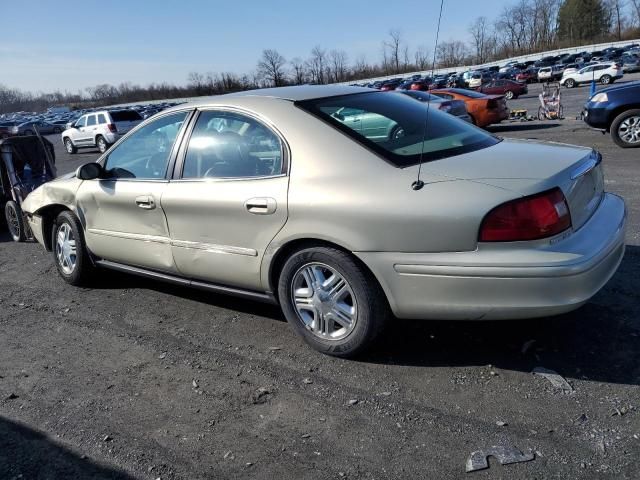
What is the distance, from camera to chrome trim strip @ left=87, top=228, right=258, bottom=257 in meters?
3.56

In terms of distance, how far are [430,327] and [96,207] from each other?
2844 mm

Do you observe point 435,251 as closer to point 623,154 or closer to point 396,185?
point 396,185

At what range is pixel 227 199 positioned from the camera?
3.57m

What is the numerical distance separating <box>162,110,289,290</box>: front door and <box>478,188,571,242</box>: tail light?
3.92 ft

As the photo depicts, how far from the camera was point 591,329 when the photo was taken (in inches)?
135

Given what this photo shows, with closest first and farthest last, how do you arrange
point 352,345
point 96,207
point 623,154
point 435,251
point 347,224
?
point 435,251, point 347,224, point 352,345, point 96,207, point 623,154

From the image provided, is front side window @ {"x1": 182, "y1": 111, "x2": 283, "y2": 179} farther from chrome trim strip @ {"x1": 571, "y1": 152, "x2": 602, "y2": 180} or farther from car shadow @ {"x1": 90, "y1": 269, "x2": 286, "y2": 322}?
chrome trim strip @ {"x1": 571, "y1": 152, "x2": 602, "y2": 180}

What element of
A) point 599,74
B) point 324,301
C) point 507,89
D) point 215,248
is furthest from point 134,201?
point 599,74

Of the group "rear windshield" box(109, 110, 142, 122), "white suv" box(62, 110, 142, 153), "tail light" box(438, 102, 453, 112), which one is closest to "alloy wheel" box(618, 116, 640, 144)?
"tail light" box(438, 102, 453, 112)

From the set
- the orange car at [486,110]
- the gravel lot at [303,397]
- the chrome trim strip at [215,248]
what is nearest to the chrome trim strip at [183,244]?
the chrome trim strip at [215,248]

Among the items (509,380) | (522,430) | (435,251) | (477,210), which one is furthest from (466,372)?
(477,210)

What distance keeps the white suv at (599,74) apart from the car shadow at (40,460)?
145 feet

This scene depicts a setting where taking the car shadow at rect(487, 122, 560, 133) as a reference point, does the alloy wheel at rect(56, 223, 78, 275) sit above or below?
above

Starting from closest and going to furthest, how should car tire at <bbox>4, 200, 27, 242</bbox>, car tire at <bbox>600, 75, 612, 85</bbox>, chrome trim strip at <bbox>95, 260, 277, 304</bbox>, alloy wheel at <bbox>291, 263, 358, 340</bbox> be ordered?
1. alloy wheel at <bbox>291, 263, 358, 340</bbox>
2. chrome trim strip at <bbox>95, 260, 277, 304</bbox>
3. car tire at <bbox>4, 200, 27, 242</bbox>
4. car tire at <bbox>600, 75, 612, 85</bbox>
